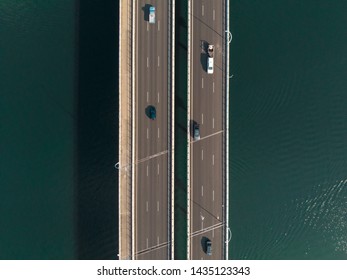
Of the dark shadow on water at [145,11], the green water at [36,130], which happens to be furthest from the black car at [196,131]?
the green water at [36,130]

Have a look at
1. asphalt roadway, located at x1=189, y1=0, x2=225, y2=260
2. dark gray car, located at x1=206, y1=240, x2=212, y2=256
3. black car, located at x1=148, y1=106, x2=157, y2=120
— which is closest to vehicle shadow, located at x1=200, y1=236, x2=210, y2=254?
asphalt roadway, located at x1=189, y1=0, x2=225, y2=260

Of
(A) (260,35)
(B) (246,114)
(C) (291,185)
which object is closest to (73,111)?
(B) (246,114)

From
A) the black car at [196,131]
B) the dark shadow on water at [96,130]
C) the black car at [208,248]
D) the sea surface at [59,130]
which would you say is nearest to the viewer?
the black car at [208,248]

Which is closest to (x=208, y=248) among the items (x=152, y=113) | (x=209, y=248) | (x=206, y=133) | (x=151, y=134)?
(x=209, y=248)

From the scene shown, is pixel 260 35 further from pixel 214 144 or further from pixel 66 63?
pixel 66 63

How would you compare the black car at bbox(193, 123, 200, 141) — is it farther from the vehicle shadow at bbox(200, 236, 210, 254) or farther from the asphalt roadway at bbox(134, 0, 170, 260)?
the vehicle shadow at bbox(200, 236, 210, 254)

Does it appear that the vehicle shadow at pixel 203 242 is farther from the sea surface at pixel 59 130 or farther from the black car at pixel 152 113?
the black car at pixel 152 113

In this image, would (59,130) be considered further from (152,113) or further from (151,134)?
(152,113)
